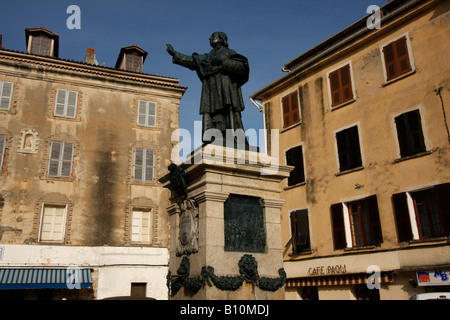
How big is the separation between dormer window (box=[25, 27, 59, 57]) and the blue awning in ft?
37.3

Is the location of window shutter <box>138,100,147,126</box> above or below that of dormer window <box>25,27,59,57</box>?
below

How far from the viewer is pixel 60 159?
790 inches

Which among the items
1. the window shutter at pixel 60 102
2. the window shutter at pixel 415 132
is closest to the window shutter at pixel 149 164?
the window shutter at pixel 60 102

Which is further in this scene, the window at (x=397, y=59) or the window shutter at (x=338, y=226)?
the window shutter at (x=338, y=226)

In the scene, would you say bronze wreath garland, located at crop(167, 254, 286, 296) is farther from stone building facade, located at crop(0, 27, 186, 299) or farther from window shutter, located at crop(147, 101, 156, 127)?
window shutter, located at crop(147, 101, 156, 127)

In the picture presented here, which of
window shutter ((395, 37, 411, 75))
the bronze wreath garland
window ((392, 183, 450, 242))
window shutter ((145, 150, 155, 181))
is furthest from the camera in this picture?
window shutter ((145, 150, 155, 181))

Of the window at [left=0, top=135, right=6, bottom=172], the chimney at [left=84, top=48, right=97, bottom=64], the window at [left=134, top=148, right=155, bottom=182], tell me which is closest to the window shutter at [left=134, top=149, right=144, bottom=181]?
the window at [left=134, top=148, right=155, bottom=182]

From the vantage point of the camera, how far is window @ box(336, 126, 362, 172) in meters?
17.5

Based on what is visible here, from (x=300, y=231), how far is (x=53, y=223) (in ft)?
37.8

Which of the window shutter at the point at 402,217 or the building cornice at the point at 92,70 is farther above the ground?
the building cornice at the point at 92,70

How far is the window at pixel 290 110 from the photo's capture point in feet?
69.0

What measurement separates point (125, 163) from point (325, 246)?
34.9ft

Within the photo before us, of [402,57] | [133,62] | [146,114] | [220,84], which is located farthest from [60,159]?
[402,57]

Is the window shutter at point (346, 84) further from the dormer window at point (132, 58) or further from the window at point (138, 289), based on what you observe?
the window at point (138, 289)
